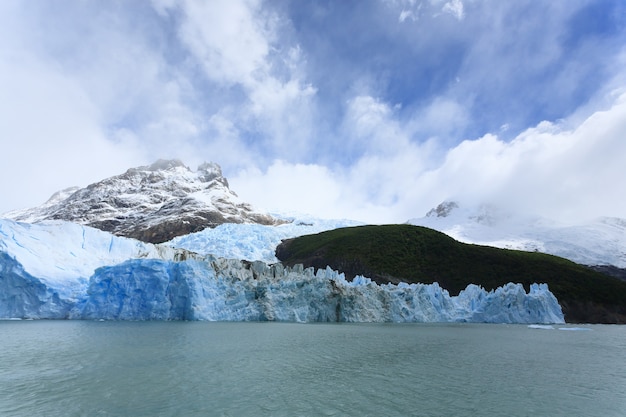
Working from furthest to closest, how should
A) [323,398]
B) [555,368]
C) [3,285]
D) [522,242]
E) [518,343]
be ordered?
[522,242] < [3,285] < [518,343] < [555,368] < [323,398]

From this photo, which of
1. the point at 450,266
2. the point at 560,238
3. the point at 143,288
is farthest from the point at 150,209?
the point at 560,238

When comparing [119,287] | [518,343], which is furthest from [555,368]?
[119,287]

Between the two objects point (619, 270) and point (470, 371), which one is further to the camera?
point (619, 270)

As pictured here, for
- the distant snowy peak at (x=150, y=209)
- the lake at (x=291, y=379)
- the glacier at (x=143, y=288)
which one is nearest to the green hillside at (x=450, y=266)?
the glacier at (x=143, y=288)

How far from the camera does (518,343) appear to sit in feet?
76.9

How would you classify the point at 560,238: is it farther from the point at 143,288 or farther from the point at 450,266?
the point at 143,288

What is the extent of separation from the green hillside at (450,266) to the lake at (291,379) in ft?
171

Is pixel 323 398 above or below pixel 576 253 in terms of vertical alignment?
below

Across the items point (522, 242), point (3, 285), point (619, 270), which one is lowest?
point (3, 285)

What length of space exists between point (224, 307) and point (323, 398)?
1029 inches

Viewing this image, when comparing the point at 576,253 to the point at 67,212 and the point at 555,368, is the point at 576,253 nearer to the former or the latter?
the point at 555,368

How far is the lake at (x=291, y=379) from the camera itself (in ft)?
30.0

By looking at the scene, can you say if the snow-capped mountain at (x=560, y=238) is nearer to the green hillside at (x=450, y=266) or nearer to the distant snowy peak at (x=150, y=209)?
the green hillside at (x=450, y=266)

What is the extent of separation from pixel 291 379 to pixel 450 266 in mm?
68465
